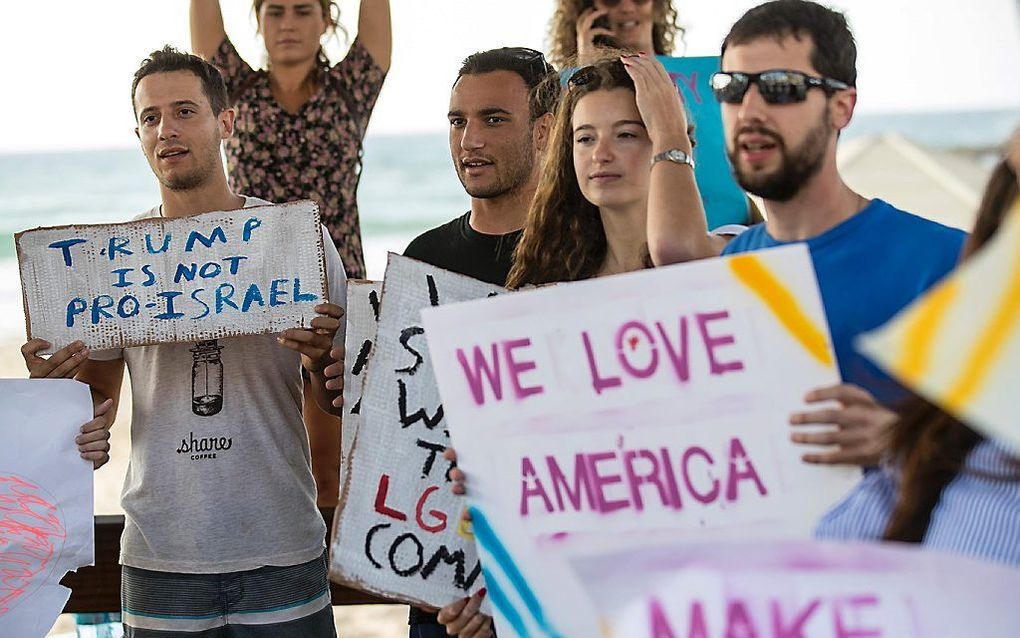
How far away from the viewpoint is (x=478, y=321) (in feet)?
5.77

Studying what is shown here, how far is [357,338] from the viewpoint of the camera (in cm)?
222

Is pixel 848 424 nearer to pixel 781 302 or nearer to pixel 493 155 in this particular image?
pixel 781 302

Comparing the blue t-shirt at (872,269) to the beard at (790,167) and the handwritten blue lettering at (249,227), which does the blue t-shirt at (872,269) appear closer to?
the beard at (790,167)

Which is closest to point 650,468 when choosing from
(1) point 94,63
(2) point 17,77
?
(1) point 94,63

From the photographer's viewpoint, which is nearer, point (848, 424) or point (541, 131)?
point (848, 424)

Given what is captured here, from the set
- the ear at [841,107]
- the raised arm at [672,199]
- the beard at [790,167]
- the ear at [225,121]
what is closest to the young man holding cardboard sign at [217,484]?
the ear at [225,121]

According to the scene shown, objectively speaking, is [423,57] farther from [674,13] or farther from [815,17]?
[815,17]

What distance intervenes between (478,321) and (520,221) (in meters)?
0.80

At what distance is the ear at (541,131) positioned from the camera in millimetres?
2561

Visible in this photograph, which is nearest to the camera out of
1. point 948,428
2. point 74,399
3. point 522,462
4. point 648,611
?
point 948,428

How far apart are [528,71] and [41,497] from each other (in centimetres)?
128

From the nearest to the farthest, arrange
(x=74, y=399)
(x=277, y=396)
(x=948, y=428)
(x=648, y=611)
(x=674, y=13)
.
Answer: (x=948, y=428) → (x=648, y=611) → (x=74, y=399) → (x=277, y=396) → (x=674, y=13)

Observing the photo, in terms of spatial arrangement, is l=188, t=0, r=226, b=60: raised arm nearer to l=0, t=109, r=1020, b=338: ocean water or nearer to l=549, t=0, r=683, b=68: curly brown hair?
l=549, t=0, r=683, b=68: curly brown hair

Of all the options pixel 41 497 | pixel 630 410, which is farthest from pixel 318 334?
pixel 630 410
